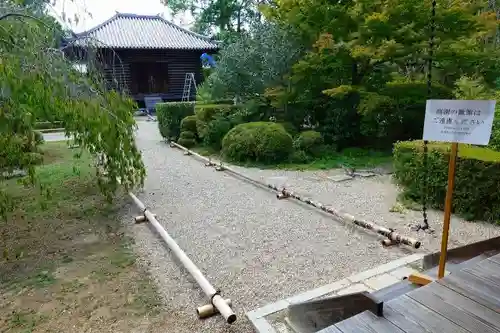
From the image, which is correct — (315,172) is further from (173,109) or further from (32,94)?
(173,109)

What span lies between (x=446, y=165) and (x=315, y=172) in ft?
9.25

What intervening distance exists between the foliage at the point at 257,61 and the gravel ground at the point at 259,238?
3.43 meters

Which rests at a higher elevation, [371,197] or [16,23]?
[16,23]

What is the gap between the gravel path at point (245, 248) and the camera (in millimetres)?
2799

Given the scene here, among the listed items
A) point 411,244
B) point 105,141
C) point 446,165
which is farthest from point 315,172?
point 105,141

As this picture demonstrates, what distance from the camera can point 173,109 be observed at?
1090 centimetres

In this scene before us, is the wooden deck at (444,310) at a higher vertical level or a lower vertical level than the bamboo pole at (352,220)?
higher

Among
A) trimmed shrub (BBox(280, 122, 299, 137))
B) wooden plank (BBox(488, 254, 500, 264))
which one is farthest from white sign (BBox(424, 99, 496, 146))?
trimmed shrub (BBox(280, 122, 299, 137))

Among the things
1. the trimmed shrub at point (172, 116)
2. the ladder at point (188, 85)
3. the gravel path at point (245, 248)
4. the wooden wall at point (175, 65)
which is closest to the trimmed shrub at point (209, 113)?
the trimmed shrub at point (172, 116)

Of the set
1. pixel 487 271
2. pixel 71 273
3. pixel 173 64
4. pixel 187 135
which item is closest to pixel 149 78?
pixel 173 64

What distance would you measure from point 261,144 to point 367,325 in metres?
5.91

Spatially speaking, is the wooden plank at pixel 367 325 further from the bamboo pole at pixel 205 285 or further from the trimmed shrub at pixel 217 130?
the trimmed shrub at pixel 217 130

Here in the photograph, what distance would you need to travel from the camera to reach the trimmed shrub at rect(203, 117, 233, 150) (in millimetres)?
9180

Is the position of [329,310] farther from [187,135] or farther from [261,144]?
[187,135]
